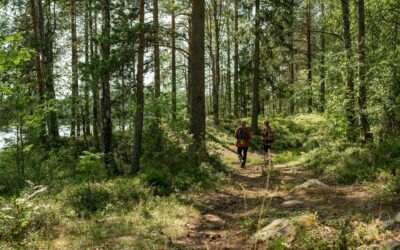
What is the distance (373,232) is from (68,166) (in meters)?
14.8

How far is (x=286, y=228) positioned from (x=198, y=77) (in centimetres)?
871

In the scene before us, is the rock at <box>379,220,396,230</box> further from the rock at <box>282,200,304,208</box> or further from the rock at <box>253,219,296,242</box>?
the rock at <box>282,200,304,208</box>

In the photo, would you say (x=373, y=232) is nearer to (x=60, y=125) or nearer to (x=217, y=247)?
(x=217, y=247)

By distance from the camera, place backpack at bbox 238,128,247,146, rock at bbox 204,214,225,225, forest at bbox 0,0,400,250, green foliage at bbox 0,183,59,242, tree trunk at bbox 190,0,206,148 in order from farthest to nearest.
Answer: backpack at bbox 238,128,247,146 < tree trunk at bbox 190,0,206,148 < rock at bbox 204,214,225,225 < forest at bbox 0,0,400,250 < green foliage at bbox 0,183,59,242

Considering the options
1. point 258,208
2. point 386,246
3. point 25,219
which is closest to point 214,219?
point 258,208

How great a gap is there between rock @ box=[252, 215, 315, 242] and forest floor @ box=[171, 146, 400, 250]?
0.16 meters

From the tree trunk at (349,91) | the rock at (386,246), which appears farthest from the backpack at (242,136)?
the rock at (386,246)

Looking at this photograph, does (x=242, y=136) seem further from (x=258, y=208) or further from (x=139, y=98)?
(x=258, y=208)

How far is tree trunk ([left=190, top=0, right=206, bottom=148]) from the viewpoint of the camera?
14148 mm

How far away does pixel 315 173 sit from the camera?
1271 centimetres

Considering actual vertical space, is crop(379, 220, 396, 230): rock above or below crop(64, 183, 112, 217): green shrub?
above

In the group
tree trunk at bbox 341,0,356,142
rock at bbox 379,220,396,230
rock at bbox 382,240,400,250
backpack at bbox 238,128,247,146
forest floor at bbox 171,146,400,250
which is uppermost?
tree trunk at bbox 341,0,356,142

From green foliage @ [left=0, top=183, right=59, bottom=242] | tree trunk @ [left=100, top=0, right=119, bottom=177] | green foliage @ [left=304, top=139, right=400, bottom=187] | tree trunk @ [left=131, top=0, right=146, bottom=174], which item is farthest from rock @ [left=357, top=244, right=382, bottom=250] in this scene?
tree trunk @ [left=100, top=0, right=119, bottom=177]

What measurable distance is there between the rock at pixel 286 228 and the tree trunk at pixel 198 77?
7.58 m
